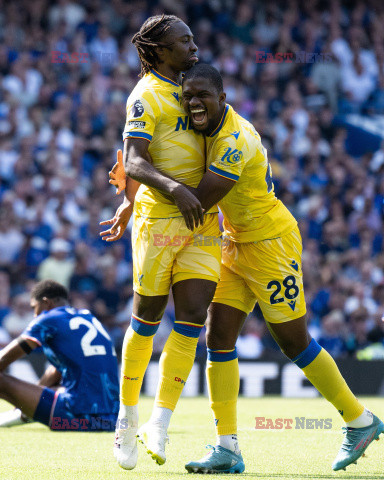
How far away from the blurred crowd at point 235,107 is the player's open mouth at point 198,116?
6.50m

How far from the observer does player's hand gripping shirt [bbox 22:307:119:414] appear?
6.41 metres

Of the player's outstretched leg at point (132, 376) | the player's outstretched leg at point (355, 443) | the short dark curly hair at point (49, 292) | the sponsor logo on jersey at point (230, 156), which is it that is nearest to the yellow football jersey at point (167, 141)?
the sponsor logo on jersey at point (230, 156)

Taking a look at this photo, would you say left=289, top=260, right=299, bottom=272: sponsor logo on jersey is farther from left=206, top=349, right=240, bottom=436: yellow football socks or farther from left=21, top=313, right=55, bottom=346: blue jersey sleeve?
left=21, top=313, right=55, bottom=346: blue jersey sleeve

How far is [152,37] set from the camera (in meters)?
4.69

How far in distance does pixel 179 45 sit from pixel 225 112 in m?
0.45

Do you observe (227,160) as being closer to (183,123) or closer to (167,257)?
(183,123)

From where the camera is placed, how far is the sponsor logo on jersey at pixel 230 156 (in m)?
4.46

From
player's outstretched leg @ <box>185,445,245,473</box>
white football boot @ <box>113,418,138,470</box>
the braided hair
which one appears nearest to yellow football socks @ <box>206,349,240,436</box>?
player's outstretched leg @ <box>185,445,245,473</box>

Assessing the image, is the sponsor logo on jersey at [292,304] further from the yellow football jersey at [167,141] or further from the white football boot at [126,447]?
the white football boot at [126,447]

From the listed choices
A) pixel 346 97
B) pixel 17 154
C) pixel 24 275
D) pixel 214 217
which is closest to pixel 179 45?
pixel 214 217

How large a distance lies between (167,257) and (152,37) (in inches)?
48.0

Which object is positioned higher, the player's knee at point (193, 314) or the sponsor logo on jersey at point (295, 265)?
the sponsor logo on jersey at point (295, 265)

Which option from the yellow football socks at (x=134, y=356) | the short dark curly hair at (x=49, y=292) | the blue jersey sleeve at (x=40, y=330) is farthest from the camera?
the short dark curly hair at (x=49, y=292)

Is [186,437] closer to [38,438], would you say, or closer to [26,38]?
[38,438]
